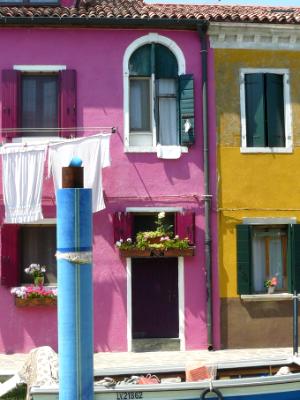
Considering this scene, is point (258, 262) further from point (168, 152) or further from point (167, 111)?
point (167, 111)

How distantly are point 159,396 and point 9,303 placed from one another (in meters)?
5.92

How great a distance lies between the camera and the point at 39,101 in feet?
44.4

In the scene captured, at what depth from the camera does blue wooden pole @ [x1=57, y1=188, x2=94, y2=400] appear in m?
6.54

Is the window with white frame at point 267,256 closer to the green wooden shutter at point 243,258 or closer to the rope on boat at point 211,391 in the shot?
the green wooden shutter at point 243,258

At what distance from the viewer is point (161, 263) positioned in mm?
13562

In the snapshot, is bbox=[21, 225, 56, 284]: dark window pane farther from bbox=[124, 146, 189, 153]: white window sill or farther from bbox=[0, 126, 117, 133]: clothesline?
bbox=[124, 146, 189, 153]: white window sill

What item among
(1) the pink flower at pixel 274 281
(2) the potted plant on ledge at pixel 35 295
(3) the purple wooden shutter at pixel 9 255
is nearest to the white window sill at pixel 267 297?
(1) the pink flower at pixel 274 281

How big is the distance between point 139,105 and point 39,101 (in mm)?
2019

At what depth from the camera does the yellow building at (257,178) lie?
13461 mm

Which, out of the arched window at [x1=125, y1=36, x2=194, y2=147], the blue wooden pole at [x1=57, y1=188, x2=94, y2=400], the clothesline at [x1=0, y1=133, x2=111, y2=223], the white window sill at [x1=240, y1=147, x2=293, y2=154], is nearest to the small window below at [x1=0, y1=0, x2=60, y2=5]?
the arched window at [x1=125, y1=36, x2=194, y2=147]

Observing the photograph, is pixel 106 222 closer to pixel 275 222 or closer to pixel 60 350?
pixel 275 222

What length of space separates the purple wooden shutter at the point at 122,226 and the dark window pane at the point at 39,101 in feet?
7.37

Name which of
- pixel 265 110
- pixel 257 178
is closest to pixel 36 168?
pixel 257 178

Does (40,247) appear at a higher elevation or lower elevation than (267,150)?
lower
